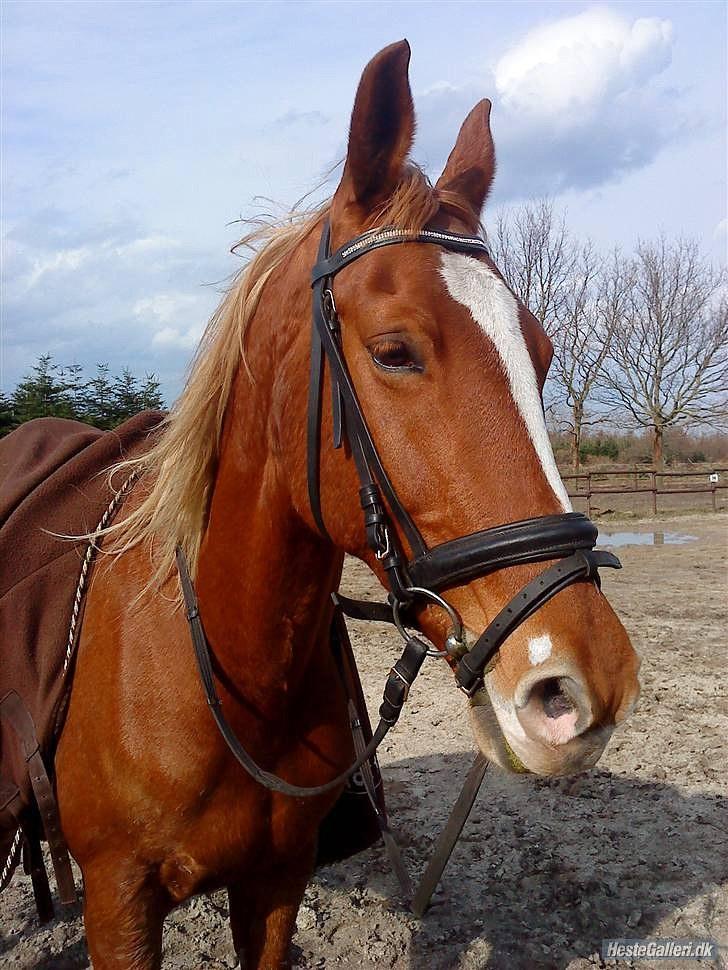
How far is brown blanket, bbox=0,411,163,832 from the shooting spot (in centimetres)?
206

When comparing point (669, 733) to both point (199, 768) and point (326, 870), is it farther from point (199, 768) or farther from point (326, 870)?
point (199, 768)

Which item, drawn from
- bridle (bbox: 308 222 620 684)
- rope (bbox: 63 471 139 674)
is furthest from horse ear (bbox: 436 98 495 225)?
rope (bbox: 63 471 139 674)

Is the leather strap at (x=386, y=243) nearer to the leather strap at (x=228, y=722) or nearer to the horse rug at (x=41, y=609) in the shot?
the leather strap at (x=228, y=722)

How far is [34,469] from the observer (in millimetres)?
2498

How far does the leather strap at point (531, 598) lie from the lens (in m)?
1.31

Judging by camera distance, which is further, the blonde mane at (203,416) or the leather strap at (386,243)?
the blonde mane at (203,416)

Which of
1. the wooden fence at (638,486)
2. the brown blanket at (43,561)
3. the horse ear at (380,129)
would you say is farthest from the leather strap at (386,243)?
the wooden fence at (638,486)

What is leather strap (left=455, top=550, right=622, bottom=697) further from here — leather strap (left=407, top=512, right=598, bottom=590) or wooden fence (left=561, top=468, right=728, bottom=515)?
wooden fence (left=561, top=468, right=728, bottom=515)

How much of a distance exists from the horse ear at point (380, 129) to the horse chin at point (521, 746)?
3.84 feet

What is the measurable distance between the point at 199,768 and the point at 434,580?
925mm

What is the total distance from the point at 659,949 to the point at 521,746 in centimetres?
259

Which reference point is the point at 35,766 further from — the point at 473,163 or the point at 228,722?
the point at 473,163

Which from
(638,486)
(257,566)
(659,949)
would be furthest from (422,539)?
(638,486)

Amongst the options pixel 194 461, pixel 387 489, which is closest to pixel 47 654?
pixel 194 461
